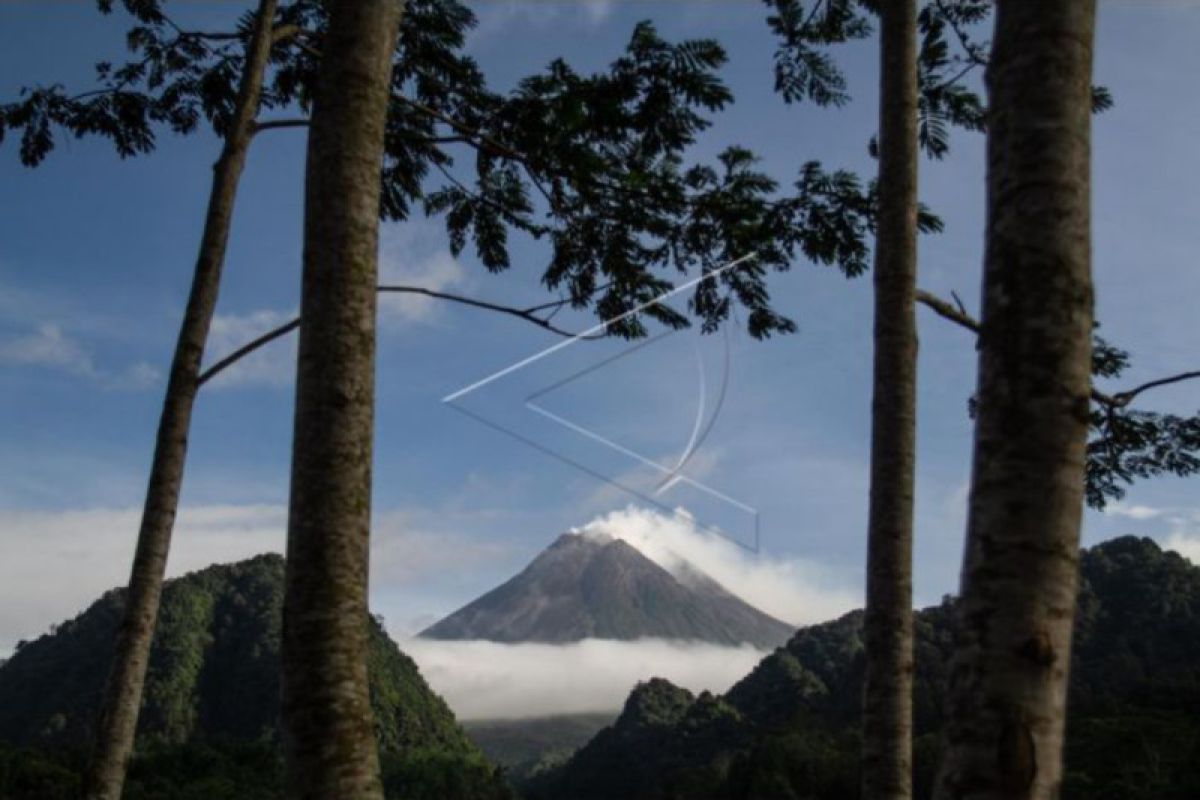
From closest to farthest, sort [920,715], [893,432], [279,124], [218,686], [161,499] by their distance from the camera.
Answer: [893,432] → [161,499] → [279,124] → [920,715] → [218,686]

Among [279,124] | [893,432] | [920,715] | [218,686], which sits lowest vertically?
[218,686]

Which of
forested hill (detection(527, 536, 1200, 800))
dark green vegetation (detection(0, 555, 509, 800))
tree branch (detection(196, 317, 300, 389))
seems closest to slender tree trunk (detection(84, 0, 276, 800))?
tree branch (detection(196, 317, 300, 389))

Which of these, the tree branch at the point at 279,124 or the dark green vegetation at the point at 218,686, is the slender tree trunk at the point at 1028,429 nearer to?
the tree branch at the point at 279,124

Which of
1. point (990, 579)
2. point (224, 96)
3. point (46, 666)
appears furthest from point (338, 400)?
point (46, 666)

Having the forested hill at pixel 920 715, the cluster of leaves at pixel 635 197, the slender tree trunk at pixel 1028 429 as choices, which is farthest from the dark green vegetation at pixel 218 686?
the slender tree trunk at pixel 1028 429

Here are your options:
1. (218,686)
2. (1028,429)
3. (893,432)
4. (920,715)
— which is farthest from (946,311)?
(218,686)

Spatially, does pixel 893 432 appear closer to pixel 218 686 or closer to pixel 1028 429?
pixel 1028 429
